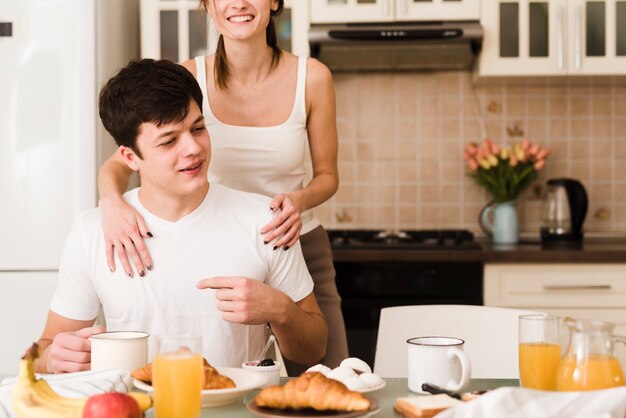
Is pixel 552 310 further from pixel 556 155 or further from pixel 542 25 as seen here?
pixel 542 25

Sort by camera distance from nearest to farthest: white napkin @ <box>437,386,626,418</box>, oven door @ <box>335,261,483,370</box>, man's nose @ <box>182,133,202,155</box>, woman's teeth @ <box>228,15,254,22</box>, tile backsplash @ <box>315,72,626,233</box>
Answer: white napkin @ <box>437,386,626,418</box> → man's nose @ <box>182,133,202,155</box> → woman's teeth @ <box>228,15,254,22</box> → oven door @ <box>335,261,483,370</box> → tile backsplash @ <box>315,72,626,233</box>

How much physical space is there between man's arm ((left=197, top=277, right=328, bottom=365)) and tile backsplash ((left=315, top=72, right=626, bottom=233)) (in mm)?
1628

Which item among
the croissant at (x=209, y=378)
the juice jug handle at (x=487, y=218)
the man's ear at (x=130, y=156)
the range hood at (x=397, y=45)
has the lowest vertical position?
the croissant at (x=209, y=378)

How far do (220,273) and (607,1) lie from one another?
6.37ft

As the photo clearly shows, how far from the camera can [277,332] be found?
1.60 meters

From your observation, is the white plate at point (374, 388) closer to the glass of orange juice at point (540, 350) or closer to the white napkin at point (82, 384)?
the glass of orange juice at point (540, 350)

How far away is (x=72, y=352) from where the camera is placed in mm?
1359

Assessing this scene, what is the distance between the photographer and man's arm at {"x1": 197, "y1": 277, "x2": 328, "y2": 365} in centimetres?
144

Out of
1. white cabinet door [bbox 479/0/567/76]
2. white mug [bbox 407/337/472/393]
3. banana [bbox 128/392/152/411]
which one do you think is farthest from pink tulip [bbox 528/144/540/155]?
banana [bbox 128/392/152/411]

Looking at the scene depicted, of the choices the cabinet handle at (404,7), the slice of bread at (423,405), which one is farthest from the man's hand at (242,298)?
the cabinet handle at (404,7)

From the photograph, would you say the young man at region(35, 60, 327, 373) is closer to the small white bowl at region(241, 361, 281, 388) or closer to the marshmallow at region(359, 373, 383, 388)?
the small white bowl at region(241, 361, 281, 388)

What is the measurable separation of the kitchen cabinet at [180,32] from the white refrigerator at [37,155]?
403mm

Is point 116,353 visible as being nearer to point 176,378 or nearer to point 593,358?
point 176,378

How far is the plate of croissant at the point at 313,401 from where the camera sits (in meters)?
1.07
